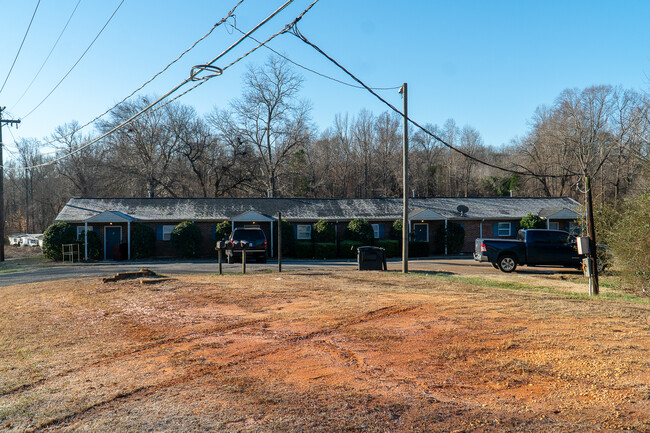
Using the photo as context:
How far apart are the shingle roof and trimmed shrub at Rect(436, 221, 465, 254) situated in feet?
2.31

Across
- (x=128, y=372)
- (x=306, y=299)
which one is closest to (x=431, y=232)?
(x=306, y=299)

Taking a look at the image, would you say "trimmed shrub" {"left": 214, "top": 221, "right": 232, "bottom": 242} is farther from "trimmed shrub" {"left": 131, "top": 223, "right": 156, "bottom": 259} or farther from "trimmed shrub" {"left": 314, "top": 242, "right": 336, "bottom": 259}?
"trimmed shrub" {"left": 314, "top": 242, "right": 336, "bottom": 259}

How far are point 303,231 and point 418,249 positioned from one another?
7587mm

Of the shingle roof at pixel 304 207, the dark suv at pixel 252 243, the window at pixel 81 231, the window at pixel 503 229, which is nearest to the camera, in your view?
the dark suv at pixel 252 243

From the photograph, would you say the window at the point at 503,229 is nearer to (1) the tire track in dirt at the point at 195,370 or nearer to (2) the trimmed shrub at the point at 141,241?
(2) the trimmed shrub at the point at 141,241

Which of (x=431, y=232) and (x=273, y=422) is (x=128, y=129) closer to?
(x=431, y=232)

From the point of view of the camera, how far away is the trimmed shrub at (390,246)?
1158 inches

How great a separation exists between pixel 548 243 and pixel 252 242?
14084 mm

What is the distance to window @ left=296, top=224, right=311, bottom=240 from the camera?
31391 mm

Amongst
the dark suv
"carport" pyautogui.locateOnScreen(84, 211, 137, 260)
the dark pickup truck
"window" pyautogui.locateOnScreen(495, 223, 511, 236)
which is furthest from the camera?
"window" pyautogui.locateOnScreen(495, 223, 511, 236)

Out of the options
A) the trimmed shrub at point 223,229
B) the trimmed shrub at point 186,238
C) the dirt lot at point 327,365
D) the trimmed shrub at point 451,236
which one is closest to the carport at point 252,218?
the trimmed shrub at point 223,229

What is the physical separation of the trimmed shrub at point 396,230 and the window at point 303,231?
17.9ft

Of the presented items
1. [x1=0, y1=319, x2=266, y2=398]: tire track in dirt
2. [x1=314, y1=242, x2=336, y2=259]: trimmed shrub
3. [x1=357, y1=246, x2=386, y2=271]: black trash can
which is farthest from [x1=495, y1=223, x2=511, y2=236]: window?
[x1=0, y1=319, x2=266, y2=398]: tire track in dirt

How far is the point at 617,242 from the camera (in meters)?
13.2
